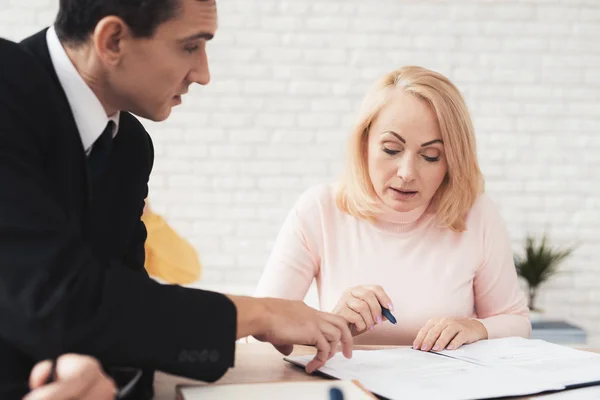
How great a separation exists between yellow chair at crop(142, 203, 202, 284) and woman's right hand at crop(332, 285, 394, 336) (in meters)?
0.79

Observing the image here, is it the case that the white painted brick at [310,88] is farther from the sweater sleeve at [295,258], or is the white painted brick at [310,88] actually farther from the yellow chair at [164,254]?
the sweater sleeve at [295,258]

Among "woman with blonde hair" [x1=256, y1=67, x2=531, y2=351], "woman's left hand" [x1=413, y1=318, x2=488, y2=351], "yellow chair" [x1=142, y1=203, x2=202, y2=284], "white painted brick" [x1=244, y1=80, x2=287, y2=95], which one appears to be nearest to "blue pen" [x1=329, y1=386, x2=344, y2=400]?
"woman's left hand" [x1=413, y1=318, x2=488, y2=351]

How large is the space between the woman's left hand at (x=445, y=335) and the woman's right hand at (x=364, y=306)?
0.09 meters

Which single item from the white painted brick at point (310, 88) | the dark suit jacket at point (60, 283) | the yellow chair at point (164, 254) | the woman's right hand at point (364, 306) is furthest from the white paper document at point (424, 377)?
the white painted brick at point (310, 88)

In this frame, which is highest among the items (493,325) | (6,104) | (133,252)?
(6,104)

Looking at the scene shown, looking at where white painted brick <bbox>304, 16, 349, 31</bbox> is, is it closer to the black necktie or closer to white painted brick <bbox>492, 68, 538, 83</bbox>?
white painted brick <bbox>492, 68, 538, 83</bbox>

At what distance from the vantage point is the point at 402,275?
6.72 feet

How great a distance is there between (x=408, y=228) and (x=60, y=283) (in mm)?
1317

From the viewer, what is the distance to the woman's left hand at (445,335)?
153 centimetres

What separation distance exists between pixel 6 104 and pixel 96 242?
29 centimetres

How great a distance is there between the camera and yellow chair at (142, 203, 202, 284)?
2.20 metres

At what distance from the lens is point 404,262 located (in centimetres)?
206

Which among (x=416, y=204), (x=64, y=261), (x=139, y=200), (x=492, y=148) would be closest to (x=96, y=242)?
(x=139, y=200)

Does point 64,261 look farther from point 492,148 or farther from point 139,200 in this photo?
point 492,148
